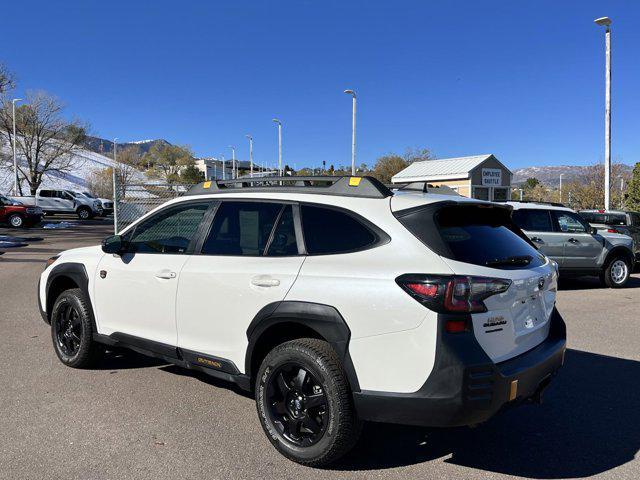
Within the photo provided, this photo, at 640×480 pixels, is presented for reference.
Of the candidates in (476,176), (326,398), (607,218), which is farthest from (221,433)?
(476,176)

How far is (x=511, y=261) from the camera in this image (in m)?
3.22


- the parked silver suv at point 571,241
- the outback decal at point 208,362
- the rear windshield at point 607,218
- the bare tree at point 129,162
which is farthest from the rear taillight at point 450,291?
the bare tree at point 129,162

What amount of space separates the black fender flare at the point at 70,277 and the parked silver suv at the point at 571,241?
8483mm

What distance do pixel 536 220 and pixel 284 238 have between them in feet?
28.7

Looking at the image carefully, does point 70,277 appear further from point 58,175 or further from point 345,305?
point 58,175

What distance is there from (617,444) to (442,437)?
1.21 m

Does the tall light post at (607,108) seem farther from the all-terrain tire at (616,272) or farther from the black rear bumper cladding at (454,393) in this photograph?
the black rear bumper cladding at (454,393)

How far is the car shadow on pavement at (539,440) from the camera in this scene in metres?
3.29

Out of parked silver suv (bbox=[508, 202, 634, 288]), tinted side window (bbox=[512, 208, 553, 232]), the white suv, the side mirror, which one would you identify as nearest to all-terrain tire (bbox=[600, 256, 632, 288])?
parked silver suv (bbox=[508, 202, 634, 288])

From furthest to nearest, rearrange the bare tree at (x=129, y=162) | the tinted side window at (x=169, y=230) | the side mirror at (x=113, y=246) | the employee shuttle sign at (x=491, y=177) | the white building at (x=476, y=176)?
the bare tree at (x=129, y=162), the employee shuttle sign at (x=491, y=177), the white building at (x=476, y=176), the side mirror at (x=113, y=246), the tinted side window at (x=169, y=230)

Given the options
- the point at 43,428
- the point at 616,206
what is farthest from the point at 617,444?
the point at 616,206

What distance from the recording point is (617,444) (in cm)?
358

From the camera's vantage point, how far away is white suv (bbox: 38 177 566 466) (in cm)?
278

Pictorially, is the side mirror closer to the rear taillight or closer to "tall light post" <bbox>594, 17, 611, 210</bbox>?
the rear taillight
